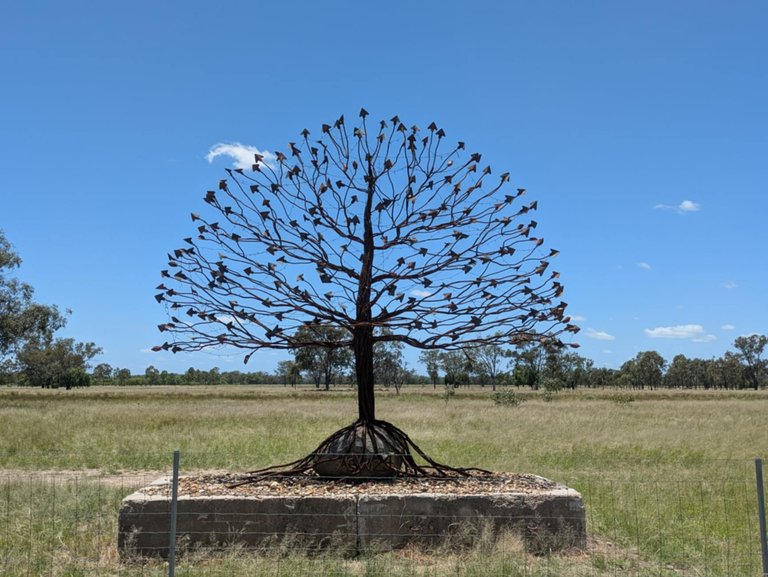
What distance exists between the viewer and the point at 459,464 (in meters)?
15.2

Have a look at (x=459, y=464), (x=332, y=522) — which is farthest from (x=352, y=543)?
(x=459, y=464)

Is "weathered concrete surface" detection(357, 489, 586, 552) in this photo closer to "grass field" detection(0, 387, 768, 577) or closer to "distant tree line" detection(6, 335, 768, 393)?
"grass field" detection(0, 387, 768, 577)

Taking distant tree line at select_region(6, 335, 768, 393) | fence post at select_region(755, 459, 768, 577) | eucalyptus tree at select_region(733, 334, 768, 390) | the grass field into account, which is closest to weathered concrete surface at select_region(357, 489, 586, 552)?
the grass field

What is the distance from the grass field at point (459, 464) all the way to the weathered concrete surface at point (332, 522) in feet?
0.76

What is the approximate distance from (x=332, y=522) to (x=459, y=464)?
8.01 meters

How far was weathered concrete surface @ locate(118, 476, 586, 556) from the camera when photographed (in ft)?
24.6

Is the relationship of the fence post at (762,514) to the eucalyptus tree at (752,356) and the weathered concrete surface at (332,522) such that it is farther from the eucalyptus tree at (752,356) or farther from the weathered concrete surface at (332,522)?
the eucalyptus tree at (752,356)

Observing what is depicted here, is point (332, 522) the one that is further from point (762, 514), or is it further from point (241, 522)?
point (762, 514)

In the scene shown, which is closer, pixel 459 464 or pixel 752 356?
pixel 459 464

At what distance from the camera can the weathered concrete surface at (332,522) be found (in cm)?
749

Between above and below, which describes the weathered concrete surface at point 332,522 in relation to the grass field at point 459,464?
above

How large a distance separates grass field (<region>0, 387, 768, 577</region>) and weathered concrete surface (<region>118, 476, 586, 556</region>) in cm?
23

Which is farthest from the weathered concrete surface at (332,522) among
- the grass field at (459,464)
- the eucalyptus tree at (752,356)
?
the eucalyptus tree at (752,356)

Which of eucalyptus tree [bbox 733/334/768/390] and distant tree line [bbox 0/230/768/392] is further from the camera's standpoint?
eucalyptus tree [bbox 733/334/768/390]
